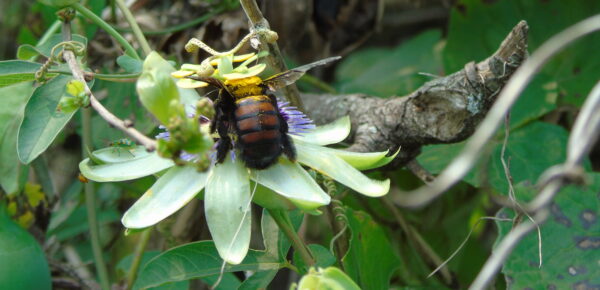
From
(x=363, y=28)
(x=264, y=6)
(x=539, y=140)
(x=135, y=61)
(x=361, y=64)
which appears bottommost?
(x=361, y=64)

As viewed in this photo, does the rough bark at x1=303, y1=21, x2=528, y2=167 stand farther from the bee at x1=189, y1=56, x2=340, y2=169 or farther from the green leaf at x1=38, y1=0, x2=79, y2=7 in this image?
the green leaf at x1=38, y1=0, x2=79, y2=7

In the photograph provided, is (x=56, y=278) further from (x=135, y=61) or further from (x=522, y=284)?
(x=522, y=284)

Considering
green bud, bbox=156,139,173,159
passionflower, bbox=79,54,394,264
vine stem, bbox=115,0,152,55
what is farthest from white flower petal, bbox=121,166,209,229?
vine stem, bbox=115,0,152,55

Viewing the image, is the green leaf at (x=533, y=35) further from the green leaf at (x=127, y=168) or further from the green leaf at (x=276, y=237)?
the green leaf at (x=127, y=168)

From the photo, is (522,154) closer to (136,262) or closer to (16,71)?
(136,262)

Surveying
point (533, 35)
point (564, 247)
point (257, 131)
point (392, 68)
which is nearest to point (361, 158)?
point (257, 131)

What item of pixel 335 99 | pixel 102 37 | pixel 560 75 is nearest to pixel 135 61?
pixel 335 99
